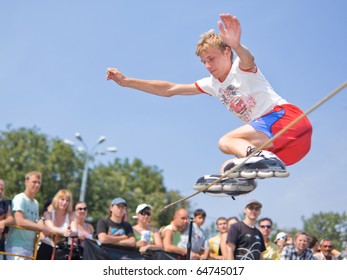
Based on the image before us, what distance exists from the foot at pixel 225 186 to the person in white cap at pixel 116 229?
2762mm

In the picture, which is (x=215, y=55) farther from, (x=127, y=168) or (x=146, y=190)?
(x=127, y=168)

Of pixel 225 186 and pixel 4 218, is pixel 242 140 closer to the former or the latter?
pixel 225 186

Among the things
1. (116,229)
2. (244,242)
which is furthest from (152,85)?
(244,242)

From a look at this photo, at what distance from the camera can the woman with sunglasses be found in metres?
8.91

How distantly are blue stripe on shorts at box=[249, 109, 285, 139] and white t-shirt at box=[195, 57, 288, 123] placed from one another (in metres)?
0.09

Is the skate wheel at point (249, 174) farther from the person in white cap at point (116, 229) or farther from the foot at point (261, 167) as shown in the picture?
the person in white cap at point (116, 229)

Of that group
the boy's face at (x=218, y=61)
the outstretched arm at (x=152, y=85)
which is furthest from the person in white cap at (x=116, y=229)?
the boy's face at (x=218, y=61)

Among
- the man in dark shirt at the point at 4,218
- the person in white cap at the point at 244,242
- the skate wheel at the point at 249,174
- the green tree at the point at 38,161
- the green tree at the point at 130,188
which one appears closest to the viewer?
the skate wheel at the point at 249,174

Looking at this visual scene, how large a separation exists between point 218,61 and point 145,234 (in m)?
4.02

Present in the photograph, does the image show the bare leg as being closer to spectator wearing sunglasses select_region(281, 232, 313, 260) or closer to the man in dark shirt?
the man in dark shirt

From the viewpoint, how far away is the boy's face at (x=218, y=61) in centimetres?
593

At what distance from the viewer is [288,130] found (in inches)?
235

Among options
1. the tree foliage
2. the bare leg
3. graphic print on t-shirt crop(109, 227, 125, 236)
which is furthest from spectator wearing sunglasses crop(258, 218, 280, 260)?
the tree foliage

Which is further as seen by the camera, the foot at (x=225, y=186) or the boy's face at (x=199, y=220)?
the boy's face at (x=199, y=220)
